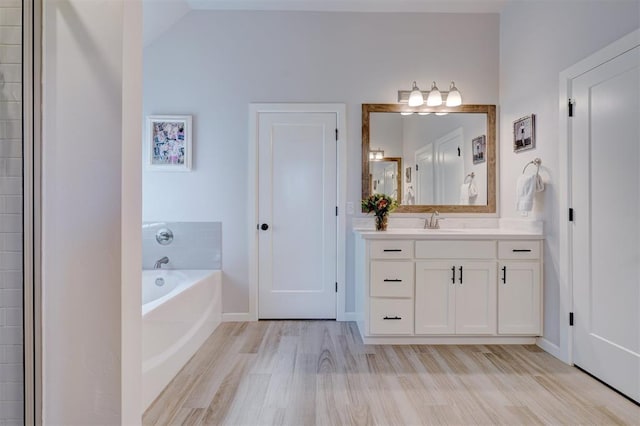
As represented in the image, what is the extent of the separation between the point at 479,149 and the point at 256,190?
209 centimetres

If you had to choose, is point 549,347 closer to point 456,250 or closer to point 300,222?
point 456,250

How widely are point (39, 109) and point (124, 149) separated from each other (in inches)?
11.6

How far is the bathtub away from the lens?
1.77 m

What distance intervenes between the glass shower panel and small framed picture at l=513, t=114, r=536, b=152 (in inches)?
120

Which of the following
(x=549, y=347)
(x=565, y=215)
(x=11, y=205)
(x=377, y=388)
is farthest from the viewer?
(x=549, y=347)

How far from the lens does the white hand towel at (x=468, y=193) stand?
3.12m

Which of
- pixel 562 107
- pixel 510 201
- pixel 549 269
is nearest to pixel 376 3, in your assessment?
pixel 562 107

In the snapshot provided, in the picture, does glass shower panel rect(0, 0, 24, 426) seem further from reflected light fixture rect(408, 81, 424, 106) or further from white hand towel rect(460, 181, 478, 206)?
white hand towel rect(460, 181, 478, 206)

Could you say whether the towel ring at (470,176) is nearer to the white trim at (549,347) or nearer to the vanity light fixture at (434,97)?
the vanity light fixture at (434,97)

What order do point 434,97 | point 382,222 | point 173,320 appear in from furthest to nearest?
point 434,97 < point 382,222 < point 173,320

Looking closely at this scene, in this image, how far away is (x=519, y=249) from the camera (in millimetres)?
2529

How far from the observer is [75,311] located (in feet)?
3.69

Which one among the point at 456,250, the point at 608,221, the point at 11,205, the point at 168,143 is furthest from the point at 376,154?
the point at 11,205

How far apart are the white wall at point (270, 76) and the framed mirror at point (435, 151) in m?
0.12
